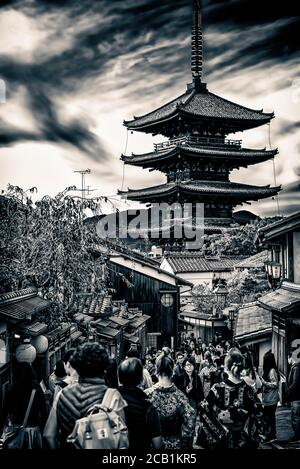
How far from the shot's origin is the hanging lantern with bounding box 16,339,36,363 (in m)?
6.65

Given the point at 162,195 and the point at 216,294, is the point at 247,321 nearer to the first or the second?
the point at 216,294

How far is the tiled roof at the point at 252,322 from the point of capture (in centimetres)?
1010

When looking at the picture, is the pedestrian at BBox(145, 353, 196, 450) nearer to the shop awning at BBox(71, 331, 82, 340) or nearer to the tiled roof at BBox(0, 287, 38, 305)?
the tiled roof at BBox(0, 287, 38, 305)

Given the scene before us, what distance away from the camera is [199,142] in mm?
21359

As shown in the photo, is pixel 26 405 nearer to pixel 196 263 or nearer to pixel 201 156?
pixel 196 263

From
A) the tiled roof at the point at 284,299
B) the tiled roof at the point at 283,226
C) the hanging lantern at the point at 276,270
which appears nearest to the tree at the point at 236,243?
the hanging lantern at the point at 276,270

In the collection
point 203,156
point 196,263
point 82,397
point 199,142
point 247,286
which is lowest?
point 82,397

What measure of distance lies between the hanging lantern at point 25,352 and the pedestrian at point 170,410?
266 centimetres

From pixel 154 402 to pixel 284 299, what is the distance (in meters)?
5.14

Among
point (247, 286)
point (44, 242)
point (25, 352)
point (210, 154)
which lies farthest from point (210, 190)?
point (25, 352)

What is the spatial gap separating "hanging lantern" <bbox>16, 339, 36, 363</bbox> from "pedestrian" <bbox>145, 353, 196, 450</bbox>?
266 centimetres

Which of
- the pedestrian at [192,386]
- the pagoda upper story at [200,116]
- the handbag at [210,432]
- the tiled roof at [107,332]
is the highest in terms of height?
the pagoda upper story at [200,116]

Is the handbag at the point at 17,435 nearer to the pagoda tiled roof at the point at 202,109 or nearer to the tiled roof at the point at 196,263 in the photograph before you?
the tiled roof at the point at 196,263

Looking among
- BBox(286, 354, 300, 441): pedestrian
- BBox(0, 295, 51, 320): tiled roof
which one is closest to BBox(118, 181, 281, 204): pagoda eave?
BBox(0, 295, 51, 320): tiled roof
